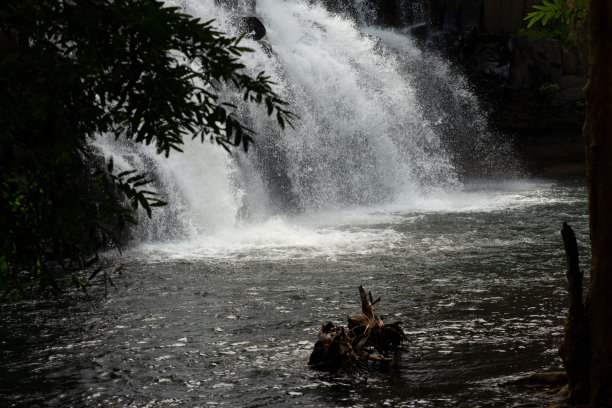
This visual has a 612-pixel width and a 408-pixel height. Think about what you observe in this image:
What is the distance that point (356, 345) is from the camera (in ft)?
24.2

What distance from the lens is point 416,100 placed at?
2717 centimetres

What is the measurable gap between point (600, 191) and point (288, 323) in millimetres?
4642

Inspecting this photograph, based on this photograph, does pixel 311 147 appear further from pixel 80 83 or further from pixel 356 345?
pixel 80 83

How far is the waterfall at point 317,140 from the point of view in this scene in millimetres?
17031

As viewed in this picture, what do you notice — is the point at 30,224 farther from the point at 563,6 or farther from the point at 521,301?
the point at 521,301

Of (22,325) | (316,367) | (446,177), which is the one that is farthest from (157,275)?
(446,177)

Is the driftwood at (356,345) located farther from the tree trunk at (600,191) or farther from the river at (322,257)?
the tree trunk at (600,191)

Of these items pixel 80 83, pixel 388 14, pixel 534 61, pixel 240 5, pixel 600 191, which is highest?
pixel 388 14

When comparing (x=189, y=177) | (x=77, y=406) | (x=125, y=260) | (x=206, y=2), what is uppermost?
(x=206, y=2)

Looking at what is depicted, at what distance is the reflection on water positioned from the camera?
686 centimetres

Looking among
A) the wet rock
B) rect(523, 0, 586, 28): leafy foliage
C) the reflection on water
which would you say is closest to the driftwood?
the reflection on water

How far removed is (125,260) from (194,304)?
134 inches

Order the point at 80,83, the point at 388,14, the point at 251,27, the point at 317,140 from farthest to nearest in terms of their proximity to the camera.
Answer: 1. the point at 388,14
2. the point at 251,27
3. the point at 317,140
4. the point at 80,83

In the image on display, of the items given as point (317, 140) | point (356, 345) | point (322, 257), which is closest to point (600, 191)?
point (356, 345)
